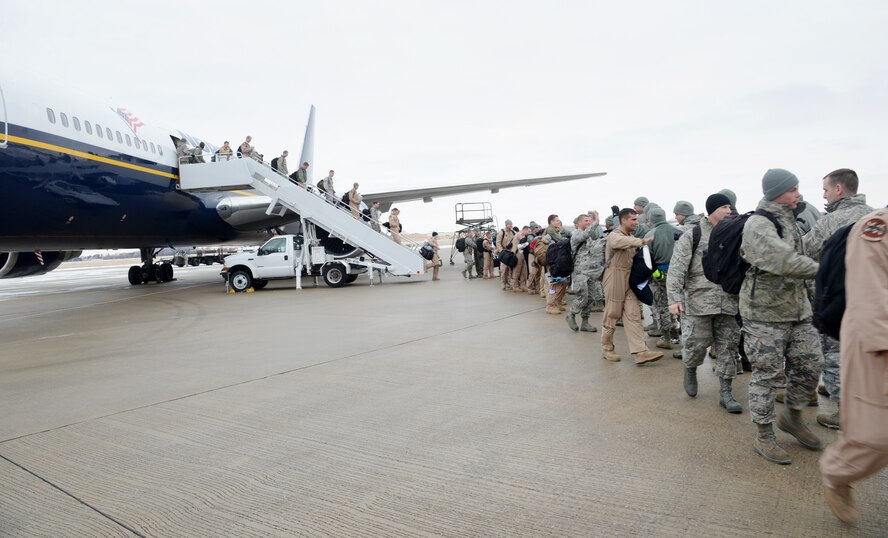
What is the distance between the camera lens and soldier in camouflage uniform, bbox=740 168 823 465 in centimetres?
318

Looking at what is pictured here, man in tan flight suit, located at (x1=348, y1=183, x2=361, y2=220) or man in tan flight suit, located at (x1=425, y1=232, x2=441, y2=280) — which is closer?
man in tan flight suit, located at (x1=425, y1=232, x2=441, y2=280)

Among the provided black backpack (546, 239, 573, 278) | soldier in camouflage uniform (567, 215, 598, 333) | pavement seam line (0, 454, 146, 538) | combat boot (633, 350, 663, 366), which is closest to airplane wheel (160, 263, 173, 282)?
black backpack (546, 239, 573, 278)

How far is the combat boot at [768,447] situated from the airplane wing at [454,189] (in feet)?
55.9

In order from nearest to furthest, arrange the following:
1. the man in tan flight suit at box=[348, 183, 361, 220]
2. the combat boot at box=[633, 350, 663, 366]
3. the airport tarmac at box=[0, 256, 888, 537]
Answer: the airport tarmac at box=[0, 256, 888, 537]
the combat boot at box=[633, 350, 663, 366]
the man in tan flight suit at box=[348, 183, 361, 220]

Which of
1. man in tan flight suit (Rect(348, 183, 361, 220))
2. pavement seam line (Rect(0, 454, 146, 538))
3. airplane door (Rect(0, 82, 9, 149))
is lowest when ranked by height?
pavement seam line (Rect(0, 454, 146, 538))

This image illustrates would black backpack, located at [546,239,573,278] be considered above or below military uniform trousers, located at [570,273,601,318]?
above

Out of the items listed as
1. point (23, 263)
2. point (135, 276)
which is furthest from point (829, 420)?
point (135, 276)

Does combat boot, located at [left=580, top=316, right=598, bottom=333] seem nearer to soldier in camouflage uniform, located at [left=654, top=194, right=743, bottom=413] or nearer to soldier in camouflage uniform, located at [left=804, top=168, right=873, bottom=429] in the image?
soldier in camouflage uniform, located at [left=654, top=194, right=743, bottom=413]

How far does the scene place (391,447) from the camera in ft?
11.5

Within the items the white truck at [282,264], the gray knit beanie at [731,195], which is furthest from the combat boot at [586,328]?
the white truck at [282,264]

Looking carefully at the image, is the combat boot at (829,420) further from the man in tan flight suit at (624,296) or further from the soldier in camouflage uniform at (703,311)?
the man in tan flight suit at (624,296)

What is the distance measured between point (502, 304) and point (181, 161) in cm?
1022

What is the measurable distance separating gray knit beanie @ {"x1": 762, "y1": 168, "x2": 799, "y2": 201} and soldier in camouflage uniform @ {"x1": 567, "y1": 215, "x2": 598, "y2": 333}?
3.96 meters

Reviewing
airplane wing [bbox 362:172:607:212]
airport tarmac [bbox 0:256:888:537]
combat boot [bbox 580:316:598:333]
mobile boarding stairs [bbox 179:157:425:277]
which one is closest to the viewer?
airport tarmac [bbox 0:256:888:537]
